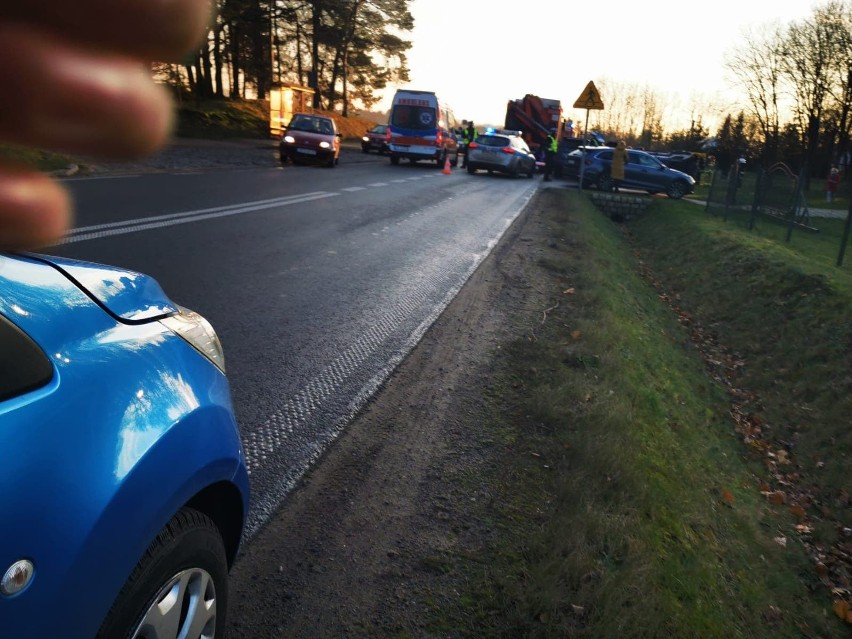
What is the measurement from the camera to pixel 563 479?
3.93 metres

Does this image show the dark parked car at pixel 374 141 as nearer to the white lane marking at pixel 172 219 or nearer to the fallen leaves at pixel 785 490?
the white lane marking at pixel 172 219

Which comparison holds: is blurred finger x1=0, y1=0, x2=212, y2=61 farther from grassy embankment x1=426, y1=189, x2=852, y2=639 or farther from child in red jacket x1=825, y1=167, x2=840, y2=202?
child in red jacket x1=825, y1=167, x2=840, y2=202

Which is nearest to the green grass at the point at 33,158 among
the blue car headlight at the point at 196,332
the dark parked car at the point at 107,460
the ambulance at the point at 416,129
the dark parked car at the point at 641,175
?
the dark parked car at the point at 107,460

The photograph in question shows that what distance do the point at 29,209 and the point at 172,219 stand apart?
10.2 metres

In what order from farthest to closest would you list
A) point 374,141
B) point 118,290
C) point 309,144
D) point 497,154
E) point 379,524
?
point 374,141 → point 497,154 → point 309,144 → point 379,524 → point 118,290

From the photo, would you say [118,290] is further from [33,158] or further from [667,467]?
[667,467]

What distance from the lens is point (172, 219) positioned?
10555 mm

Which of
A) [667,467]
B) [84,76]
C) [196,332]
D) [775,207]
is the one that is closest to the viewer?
[84,76]

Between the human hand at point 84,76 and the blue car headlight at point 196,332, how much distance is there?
123 centimetres

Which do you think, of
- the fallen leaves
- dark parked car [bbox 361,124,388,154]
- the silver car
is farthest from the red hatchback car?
the fallen leaves

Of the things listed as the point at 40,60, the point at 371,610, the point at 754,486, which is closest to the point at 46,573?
the point at 40,60

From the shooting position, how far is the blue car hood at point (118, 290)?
75.0 inches

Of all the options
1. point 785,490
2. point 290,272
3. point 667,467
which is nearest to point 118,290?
point 667,467

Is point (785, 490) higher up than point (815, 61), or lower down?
lower down
